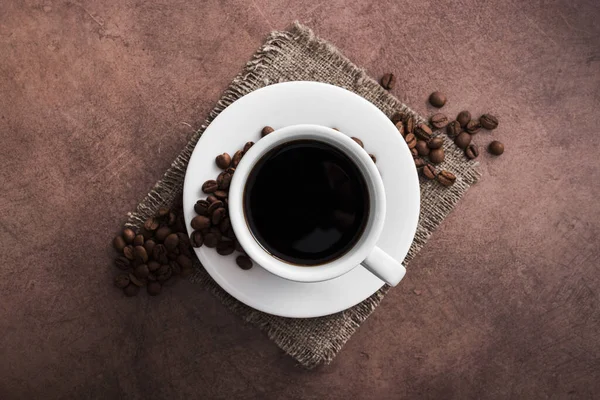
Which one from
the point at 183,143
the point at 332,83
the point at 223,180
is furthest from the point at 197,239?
the point at 332,83

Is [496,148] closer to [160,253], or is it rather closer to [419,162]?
[419,162]

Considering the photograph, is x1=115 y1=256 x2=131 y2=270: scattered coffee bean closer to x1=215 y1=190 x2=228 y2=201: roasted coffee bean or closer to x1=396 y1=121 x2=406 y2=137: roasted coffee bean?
x1=215 y1=190 x2=228 y2=201: roasted coffee bean

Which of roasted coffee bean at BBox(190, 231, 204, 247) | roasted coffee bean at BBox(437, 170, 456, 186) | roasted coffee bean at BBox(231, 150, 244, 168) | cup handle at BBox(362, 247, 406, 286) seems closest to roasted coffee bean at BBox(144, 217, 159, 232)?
roasted coffee bean at BBox(190, 231, 204, 247)

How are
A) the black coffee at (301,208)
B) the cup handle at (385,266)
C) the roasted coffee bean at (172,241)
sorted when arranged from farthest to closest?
1. the roasted coffee bean at (172,241)
2. the black coffee at (301,208)
3. the cup handle at (385,266)

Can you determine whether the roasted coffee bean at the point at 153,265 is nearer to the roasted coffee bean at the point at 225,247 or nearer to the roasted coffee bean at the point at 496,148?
the roasted coffee bean at the point at 225,247

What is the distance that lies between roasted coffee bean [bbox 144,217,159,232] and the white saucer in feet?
0.75

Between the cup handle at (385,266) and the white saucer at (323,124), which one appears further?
the white saucer at (323,124)

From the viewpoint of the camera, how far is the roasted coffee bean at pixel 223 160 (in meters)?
0.95

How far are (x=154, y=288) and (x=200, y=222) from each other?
331 mm

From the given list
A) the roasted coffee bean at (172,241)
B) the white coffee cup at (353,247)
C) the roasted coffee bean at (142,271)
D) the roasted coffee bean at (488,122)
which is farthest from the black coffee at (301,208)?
the roasted coffee bean at (488,122)

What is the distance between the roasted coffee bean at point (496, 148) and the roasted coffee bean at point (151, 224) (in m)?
0.83

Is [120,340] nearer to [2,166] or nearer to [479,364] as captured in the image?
[2,166]

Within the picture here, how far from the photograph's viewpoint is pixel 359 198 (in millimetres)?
902

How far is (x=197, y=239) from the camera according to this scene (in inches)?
39.0
